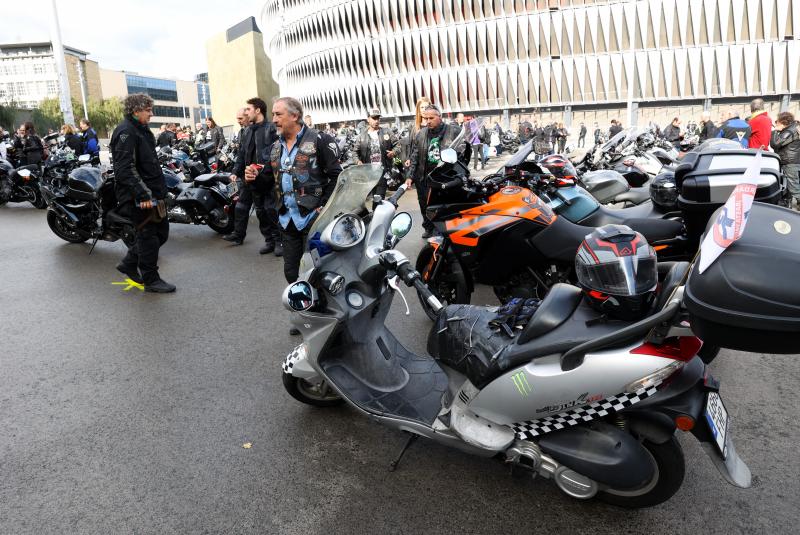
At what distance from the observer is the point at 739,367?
12.3 ft

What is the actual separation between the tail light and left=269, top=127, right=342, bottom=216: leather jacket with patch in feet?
10.7

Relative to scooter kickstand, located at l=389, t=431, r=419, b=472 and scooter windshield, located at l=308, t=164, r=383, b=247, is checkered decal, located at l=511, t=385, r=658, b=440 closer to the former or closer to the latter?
scooter kickstand, located at l=389, t=431, r=419, b=472

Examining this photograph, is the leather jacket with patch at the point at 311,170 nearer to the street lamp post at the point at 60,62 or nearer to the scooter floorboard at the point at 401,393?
the scooter floorboard at the point at 401,393

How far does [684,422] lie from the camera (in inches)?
78.2

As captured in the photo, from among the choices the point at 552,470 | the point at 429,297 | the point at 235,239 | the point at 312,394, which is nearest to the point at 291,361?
the point at 312,394

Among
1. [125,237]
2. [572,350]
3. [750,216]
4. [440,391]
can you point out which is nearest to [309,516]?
[440,391]

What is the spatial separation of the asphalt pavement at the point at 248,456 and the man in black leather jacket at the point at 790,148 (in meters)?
6.70

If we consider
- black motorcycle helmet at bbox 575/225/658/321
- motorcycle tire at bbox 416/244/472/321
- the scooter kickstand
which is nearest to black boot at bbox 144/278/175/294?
motorcycle tire at bbox 416/244/472/321

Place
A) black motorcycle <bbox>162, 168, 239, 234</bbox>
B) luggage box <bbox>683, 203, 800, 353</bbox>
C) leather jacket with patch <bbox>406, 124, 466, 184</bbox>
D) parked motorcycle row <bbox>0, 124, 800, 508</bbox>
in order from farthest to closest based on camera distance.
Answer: black motorcycle <bbox>162, 168, 239, 234</bbox> < leather jacket with patch <bbox>406, 124, 466, 184</bbox> < parked motorcycle row <bbox>0, 124, 800, 508</bbox> < luggage box <bbox>683, 203, 800, 353</bbox>

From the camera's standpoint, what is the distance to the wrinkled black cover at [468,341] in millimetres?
2227

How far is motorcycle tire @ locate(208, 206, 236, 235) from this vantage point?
865 centimetres

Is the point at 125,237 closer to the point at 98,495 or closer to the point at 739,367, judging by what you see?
the point at 98,495

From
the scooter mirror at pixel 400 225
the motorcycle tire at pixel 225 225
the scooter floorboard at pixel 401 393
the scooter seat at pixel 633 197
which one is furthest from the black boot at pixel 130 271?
the scooter seat at pixel 633 197

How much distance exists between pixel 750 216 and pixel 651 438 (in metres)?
0.92
